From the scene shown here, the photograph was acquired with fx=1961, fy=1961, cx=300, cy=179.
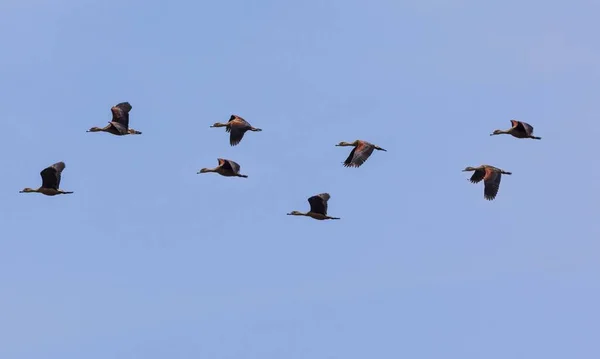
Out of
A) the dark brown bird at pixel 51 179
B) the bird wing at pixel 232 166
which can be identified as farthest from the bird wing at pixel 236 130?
the dark brown bird at pixel 51 179

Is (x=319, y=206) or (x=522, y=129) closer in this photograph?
(x=319, y=206)

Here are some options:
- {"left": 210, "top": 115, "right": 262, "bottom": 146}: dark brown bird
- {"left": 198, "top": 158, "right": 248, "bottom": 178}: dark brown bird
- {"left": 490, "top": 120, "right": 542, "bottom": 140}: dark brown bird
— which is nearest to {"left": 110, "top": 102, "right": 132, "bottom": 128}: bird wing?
{"left": 210, "top": 115, "right": 262, "bottom": 146}: dark brown bird

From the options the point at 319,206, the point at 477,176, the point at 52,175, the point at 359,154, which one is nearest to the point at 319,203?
the point at 319,206

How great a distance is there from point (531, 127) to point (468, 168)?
11.6 ft

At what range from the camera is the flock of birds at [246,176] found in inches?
3002

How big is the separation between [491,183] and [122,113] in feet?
51.5

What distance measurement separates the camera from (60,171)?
7606 centimetres

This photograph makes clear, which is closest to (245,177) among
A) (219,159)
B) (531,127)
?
(219,159)

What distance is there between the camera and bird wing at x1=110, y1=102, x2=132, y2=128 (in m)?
80.7

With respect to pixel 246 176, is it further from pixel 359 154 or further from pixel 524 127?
pixel 524 127

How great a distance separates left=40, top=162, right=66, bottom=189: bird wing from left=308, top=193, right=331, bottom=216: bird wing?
31.9 feet

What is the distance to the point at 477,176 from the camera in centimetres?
7831

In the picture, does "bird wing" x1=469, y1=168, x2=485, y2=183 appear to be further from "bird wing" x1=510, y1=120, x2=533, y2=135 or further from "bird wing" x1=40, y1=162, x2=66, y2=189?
"bird wing" x1=40, y1=162, x2=66, y2=189

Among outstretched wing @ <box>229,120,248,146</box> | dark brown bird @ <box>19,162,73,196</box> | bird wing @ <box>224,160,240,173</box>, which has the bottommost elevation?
dark brown bird @ <box>19,162,73,196</box>
